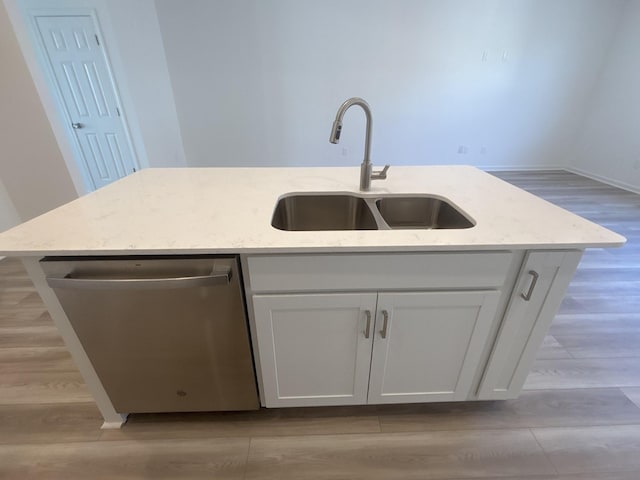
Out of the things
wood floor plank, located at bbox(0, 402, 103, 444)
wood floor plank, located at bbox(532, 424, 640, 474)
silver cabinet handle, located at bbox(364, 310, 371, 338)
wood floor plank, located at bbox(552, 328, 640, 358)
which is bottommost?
wood floor plank, located at bbox(532, 424, 640, 474)

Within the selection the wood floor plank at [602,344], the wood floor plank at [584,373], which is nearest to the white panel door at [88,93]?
the wood floor plank at [584,373]

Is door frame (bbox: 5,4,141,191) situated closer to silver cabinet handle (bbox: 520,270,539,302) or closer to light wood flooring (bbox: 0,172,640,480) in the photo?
light wood flooring (bbox: 0,172,640,480)

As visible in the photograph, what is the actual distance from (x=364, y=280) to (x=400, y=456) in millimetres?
804

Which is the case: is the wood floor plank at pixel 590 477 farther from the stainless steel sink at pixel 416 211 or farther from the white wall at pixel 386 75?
the white wall at pixel 386 75

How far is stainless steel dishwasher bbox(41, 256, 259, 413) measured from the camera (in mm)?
842

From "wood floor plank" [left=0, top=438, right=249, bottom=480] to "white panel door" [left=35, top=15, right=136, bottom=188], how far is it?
3407 millimetres

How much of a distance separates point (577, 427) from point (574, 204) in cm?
345

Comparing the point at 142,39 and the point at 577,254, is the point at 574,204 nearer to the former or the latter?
the point at 577,254

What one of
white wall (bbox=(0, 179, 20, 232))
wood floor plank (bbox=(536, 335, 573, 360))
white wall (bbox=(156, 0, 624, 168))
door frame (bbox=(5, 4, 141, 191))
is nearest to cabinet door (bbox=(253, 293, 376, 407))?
wood floor plank (bbox=(536, 335, 573, 360))

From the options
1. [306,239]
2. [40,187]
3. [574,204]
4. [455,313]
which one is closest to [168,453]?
[306,239]

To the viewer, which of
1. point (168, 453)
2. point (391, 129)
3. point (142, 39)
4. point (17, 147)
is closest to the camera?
point (168, 453)

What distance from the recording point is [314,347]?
40.7 inches

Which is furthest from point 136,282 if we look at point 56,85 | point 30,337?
point 56,85

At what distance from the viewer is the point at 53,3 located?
10.00ft
